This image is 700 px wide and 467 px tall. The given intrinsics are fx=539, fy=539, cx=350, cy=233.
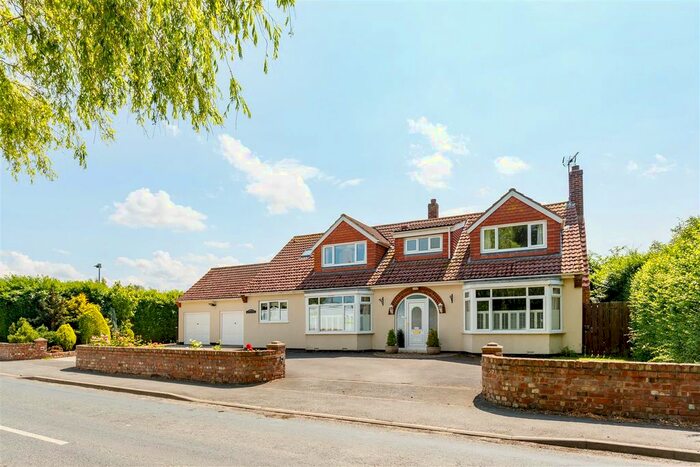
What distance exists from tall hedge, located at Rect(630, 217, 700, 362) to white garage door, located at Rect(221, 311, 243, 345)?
20.0 metres

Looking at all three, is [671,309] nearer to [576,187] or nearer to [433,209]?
[576,187]

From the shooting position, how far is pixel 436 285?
2236cm

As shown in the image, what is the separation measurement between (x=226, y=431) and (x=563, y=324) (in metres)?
14.9

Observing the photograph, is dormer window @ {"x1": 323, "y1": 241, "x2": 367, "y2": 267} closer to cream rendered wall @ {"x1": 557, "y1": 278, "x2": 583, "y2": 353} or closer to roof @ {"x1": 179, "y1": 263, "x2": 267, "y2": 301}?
roof @ {"x1": 179, "y1": 263, "x2": 267, "y2": 301}

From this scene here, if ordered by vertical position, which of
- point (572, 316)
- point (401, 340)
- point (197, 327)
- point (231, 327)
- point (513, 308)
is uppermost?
point (513, 308)

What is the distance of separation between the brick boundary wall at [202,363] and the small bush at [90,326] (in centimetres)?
988

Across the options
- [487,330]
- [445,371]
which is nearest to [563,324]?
[487,330]

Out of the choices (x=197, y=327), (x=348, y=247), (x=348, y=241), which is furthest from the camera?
(x=197, y=327)

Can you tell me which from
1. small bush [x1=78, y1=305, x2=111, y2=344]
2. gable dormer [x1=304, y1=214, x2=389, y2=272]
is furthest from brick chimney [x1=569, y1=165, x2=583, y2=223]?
small bush [x1=78, y1=305, x2=111, y2=344]

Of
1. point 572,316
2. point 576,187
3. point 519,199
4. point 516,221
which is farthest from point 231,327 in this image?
point 576,187

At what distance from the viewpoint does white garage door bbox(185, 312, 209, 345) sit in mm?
31736

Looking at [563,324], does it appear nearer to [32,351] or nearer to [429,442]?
[429,442]

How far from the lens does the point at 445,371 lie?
54.0 ft

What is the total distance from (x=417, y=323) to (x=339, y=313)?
3658 millimetres
